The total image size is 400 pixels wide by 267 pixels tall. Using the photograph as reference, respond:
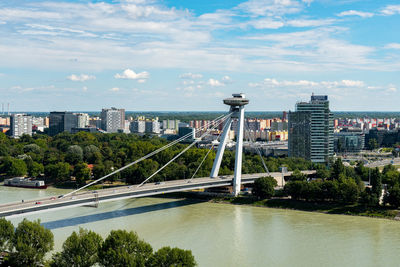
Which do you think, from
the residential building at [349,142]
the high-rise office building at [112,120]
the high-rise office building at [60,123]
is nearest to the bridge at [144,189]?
the residential building at [349,142]

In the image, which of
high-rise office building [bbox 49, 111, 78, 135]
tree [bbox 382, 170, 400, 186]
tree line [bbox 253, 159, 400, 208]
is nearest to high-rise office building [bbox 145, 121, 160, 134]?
high-rise office building [bbox 49, 111, 78, 135]

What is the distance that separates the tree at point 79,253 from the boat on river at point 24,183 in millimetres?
15940

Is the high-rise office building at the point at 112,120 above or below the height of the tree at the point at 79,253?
above

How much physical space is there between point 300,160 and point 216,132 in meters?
20.5

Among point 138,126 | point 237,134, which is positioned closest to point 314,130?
point 237,134

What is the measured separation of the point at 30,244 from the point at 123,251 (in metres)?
2.41

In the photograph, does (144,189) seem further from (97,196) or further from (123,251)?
(123,251)

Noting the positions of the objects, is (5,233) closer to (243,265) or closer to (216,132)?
(243,265)

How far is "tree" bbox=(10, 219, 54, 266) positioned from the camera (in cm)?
1095

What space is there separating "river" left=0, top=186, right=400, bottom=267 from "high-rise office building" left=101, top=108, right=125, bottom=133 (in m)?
49.7

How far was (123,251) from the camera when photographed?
1034cm

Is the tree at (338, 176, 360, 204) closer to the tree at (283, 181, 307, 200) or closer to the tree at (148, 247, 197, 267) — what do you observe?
the tree at (283, 181, 307, 200)

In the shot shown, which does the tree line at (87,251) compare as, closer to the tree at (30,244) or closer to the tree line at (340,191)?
the tree at (30,244)

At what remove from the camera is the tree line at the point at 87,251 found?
400 inches
